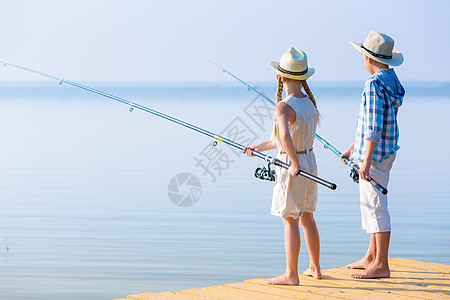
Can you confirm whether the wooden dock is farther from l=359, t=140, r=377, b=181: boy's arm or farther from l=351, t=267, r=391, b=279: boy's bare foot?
l=359, t=140, r=377, b=181: boy's arm

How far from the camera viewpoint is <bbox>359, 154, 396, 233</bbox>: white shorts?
4.89 meters

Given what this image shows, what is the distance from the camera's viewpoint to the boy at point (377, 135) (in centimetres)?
480

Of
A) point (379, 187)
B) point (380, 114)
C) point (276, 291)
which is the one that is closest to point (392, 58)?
point (380, 114)

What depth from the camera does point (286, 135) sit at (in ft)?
15.1

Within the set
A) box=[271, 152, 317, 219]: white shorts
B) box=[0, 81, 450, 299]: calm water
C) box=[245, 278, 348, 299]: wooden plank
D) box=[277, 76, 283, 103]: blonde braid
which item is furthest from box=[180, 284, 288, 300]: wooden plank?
box=[0, 81, 450, 299]: calm water

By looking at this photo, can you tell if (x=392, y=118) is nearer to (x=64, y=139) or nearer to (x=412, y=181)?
(x=412, y=181)

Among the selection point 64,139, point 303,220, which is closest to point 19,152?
point 64,139

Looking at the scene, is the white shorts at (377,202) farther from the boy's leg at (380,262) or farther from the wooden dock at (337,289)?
the wooden dock at (337,289)

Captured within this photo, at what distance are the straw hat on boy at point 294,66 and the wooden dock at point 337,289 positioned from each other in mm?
1178

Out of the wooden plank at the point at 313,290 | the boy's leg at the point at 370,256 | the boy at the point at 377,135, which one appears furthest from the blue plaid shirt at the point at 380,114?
the wooden plank at the point at 313,290

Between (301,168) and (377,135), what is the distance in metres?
0.46

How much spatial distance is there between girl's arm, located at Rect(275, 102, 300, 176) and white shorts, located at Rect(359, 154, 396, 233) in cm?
50

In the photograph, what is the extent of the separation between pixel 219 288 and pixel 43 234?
3.65 meters

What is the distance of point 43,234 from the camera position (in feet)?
26.1
